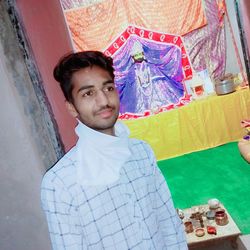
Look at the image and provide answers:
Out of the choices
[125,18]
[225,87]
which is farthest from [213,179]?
[125,18]

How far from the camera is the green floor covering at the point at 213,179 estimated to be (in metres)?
3.31

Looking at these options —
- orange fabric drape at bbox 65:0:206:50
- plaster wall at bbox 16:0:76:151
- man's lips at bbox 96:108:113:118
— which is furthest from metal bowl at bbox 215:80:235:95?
man's lips at bbox 96:108:113:118

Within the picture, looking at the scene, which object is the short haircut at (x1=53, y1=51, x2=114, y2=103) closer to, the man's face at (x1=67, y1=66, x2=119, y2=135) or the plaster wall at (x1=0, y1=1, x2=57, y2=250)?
the man's face at (x1=67, y1=66, x2=119, y2=135)

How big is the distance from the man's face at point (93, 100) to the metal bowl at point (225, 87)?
4.23 metres

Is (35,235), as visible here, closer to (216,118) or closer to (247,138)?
(247,138)

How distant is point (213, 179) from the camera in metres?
3.97

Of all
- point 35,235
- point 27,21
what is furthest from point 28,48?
point 35,235

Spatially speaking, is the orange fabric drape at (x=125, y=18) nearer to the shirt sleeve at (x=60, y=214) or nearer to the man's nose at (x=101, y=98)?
the man's nose at (x=101, y=98)

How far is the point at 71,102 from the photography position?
1.23 meters

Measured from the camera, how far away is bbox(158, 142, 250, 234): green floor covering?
331 cm

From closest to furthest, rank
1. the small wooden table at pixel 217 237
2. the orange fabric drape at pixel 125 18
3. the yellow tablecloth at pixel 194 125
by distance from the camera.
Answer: the small wooden table at pixel 217 237 → the yellow tablecloth at pixel 194 125 → the orange fabric drape at pixel 125 18

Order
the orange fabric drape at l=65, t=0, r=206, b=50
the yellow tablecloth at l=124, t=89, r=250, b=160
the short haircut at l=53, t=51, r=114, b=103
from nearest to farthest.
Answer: the short haircut at l=53, t=51, r=114, b=103
the yellow tablecloth at l=124, t=89, r=250, b=160
the orange fabric drape at l=65, t=0, r=206, b=50

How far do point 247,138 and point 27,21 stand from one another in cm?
356

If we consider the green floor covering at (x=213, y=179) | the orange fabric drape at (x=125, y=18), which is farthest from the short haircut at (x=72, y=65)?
the orange fabric drape at (x=125, y=18)
